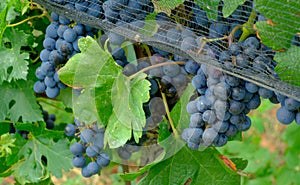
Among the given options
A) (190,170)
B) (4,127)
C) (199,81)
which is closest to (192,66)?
(199,81)

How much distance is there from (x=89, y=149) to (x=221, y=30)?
0.42 meters

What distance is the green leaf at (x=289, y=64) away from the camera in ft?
2.97

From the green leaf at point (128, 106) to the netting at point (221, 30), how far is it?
0.26 ft

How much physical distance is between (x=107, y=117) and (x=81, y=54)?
129mm

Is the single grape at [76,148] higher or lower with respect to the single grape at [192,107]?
lower

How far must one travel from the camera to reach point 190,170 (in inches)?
47.4

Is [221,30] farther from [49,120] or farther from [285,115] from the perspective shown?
[49,120]

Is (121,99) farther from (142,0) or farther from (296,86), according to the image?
(296,86)

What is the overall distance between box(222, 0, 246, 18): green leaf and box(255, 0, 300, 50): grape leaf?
0.11 ft

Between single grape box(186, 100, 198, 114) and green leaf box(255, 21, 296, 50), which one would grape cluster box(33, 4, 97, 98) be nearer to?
single grape box(186, 100, 198, 114)

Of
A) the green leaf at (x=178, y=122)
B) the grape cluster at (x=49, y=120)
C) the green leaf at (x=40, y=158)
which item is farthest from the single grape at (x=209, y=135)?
the grape cluster at (x=49, y=120)

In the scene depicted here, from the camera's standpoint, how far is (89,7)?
3.75 feet

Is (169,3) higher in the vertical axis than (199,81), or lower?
higher

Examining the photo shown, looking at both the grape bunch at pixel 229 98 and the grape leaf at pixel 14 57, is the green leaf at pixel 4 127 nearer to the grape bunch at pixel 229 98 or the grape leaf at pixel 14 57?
the grape leaf at pixel 14 57
